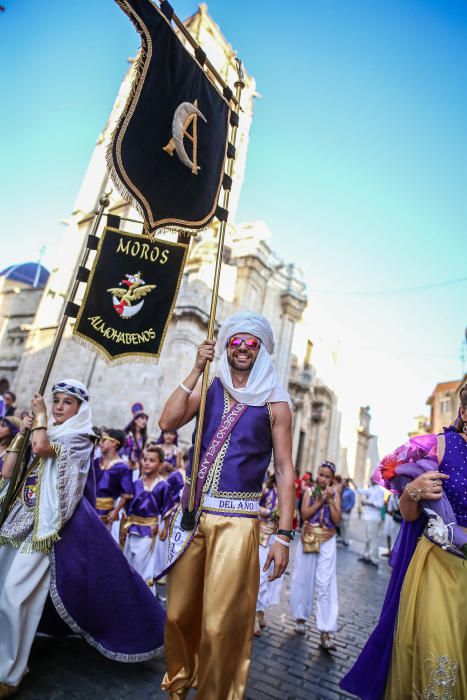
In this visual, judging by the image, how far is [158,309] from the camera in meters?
4.24

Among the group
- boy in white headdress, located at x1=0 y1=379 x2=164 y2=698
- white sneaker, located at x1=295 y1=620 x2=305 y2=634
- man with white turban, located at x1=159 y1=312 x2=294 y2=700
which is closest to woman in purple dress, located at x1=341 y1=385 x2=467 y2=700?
man with white turban, located at x1=159 y1=312 x2=294 y2=700

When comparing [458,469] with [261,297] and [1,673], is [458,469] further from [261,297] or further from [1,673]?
[261,297]

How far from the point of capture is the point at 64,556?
347 cm

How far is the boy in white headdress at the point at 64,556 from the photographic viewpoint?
10.7 feet

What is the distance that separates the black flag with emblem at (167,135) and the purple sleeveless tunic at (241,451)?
1540 mm

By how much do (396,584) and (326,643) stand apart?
2.66m

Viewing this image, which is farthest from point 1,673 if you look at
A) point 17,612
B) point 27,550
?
point 27,550

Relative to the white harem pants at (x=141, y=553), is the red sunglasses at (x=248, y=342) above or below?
above

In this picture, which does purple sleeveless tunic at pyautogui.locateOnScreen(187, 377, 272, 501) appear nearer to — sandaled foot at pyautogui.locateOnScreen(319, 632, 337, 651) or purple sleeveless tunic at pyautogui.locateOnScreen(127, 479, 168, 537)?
sandaled foot at pyautogui.locateOnScreen(319, 632, 337, 651)

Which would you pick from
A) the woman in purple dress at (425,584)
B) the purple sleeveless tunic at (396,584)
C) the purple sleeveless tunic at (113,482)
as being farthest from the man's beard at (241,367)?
the purple sleeveless tunic at (113,482)

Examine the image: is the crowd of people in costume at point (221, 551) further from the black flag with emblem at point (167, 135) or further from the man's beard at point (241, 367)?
the black flag with emblem at point (167, 135)

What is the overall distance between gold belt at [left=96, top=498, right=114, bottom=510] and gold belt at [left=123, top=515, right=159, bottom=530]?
1.34ft

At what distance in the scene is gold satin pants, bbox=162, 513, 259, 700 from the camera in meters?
2.45

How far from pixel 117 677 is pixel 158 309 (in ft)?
10.3
